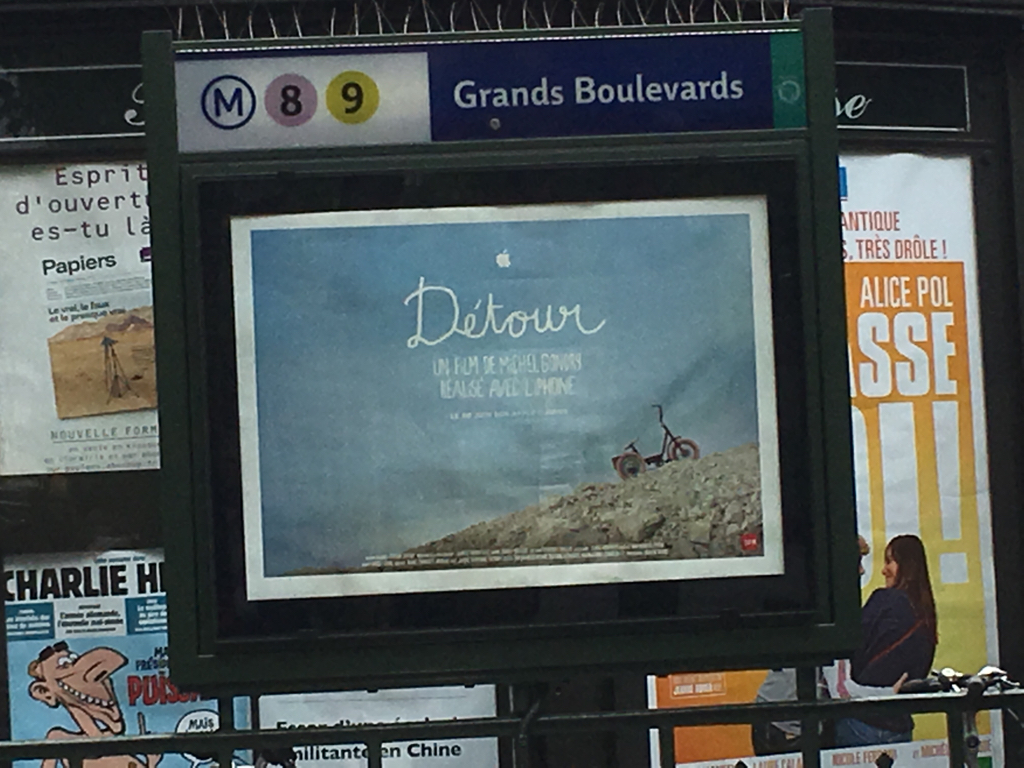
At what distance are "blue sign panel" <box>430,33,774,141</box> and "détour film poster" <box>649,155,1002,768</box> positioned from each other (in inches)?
103

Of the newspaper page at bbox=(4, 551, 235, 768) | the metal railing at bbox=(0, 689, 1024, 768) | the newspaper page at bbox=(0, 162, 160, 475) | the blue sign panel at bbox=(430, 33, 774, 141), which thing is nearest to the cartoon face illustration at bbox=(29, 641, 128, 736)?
the newspaper page at bbox=(4, 551, 235, 768)

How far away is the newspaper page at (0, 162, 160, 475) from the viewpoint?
15.9ft

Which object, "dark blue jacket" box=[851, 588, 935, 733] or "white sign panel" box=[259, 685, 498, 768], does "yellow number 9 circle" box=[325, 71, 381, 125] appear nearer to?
"white sign panel" box=[259, 685, 498, 768]

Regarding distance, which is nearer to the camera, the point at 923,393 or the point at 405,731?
the point at 405,731

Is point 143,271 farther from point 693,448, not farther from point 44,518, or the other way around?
point 693,448

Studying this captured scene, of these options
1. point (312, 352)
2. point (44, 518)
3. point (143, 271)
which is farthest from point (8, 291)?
point (312, 352)

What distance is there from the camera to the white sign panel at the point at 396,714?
4840 mm

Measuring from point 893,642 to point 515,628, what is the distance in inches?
120

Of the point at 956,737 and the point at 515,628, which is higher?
the point at 515,628

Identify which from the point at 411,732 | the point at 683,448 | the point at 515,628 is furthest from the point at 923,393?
the point at 411,732

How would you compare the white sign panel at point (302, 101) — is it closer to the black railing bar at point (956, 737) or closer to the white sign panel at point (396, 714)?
the black railing bar at point (956, 737)

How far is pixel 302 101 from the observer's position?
8.82ft

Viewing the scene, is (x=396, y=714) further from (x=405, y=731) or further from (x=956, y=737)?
(x=956, y=737)

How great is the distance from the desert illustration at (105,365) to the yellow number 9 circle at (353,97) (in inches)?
95.5
